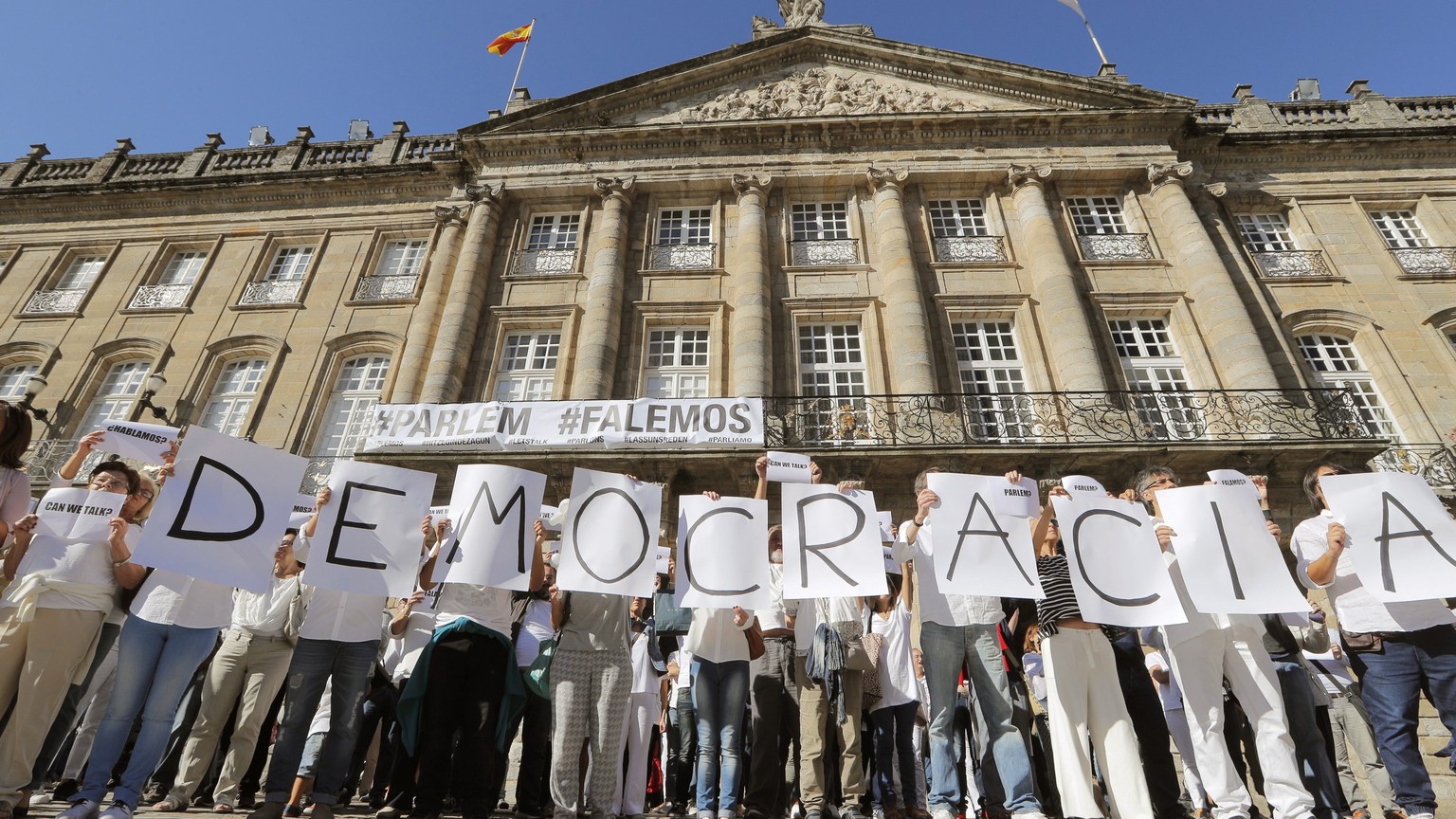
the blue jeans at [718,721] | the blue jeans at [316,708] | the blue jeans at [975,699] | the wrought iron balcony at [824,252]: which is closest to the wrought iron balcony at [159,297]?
the wrought iron balcony at [824,252]

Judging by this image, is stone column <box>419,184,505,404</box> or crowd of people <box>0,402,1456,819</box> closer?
crowd of people <box>0,402,1456,819</box>

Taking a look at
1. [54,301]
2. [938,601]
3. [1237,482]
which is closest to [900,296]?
[1237,482]

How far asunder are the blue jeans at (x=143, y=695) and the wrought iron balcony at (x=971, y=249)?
46.9ft

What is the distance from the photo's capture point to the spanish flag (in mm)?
19188

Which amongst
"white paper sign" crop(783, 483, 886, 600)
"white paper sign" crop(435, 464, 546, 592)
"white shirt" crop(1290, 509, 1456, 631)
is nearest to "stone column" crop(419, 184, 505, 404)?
"white paper sign" crop(435, 464, 546, 592)

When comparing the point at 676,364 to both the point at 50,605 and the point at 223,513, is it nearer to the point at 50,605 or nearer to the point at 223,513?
the point at 223,513

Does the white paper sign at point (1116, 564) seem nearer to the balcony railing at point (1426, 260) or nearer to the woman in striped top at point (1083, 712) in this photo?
the woman in striped top at point (1083, 712)

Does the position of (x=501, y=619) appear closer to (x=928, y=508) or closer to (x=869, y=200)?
(x=928, y=508)

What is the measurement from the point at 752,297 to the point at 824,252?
229 cm

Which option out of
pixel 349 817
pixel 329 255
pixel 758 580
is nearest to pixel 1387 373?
pixel 758 580

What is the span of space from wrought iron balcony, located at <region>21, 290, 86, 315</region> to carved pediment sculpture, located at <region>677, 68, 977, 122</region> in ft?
48.6

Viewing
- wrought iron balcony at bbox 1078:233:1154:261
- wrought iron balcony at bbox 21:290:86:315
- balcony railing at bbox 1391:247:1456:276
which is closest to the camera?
balcony railing at bbox 1391:247:1456:276

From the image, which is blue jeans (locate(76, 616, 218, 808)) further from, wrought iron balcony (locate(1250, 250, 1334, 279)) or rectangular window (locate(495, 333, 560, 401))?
wrought iron balcony (locate(1250, 250, 1334, 279))

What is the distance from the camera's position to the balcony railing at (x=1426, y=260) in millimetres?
15109
